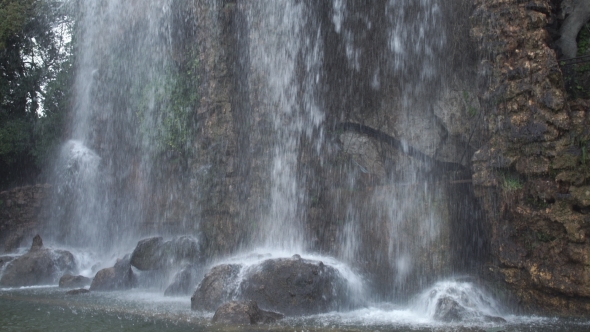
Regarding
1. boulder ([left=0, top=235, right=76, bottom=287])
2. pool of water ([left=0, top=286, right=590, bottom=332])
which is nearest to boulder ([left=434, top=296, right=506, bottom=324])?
pool of water ([left=0, top=286, right=590, bottom=332])

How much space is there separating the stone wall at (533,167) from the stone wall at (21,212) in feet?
53.0

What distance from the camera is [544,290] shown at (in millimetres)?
8367

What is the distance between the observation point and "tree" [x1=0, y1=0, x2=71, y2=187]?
1972cm

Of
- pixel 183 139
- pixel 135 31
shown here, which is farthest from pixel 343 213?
pixel 135 31

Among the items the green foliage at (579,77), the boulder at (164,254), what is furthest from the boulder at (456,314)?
the boulder at (164,254)

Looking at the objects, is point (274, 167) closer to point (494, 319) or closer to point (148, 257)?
point (148, 257)

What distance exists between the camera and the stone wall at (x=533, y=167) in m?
8.15

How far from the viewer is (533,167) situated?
862 cm

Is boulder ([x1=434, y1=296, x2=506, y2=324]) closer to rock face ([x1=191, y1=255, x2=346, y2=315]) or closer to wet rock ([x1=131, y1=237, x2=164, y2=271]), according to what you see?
rock face ([x1=191, y1=255, x2=346, y2=315])

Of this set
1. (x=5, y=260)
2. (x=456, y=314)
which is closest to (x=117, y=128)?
(x=5, y=260)

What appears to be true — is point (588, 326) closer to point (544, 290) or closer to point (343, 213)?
point (544, 290)

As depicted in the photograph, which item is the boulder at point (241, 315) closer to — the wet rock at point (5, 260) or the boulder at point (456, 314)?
the boulder at point (456, 314)

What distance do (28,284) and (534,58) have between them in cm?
1314

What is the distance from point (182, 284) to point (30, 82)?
13.7m
